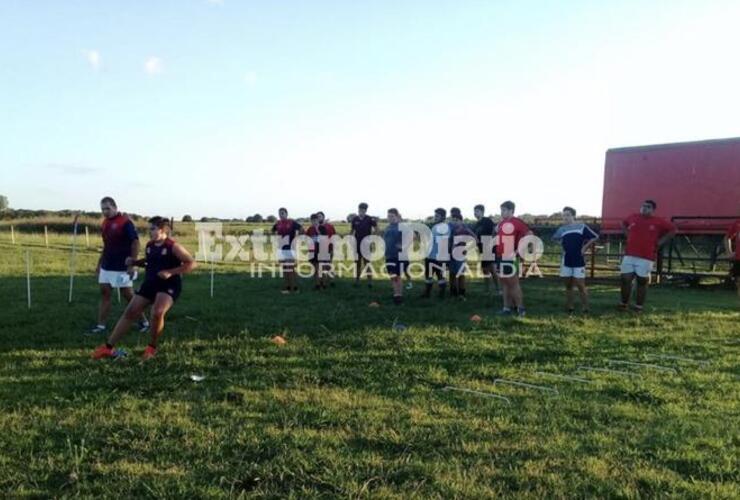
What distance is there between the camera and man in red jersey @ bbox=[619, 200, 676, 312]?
10.3 metres

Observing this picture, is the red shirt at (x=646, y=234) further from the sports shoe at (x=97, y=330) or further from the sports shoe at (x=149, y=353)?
the sports shoe at (x=97, y=330)

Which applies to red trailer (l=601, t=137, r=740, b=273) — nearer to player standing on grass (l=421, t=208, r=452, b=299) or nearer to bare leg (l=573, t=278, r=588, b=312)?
bare leg (l=573, t=278, r=588, b=312)

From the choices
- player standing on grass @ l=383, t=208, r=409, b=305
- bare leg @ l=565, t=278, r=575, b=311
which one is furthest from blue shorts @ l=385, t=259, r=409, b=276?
bare leg @ l=565, t=278, r=575, b=311

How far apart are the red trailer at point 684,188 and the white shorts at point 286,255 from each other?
9480mm

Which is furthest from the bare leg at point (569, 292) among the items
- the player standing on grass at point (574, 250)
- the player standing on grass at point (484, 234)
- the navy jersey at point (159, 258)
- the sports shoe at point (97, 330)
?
the sports shoe at point (97, 330)

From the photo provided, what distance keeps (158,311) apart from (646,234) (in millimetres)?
8032

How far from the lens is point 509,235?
10.2 meters

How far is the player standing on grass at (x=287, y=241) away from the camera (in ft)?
41.0

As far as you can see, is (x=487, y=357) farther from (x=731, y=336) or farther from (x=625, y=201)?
(x=625, y=201)

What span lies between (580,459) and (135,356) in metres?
4.82

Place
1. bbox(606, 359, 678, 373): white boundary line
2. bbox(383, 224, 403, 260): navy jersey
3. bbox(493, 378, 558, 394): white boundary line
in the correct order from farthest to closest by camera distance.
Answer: bbox(383, 224, 403, 260): navy jersey → bbox(606, 359, 678, 373): white boundary line → bbox(493, 378, 558, 394): white boundary line

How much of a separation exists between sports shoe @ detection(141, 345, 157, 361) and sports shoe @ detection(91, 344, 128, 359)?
0.77ft

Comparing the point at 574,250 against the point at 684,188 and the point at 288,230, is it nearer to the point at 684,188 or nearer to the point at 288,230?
the point at 288,230

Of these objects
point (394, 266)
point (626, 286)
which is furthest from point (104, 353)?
point (626, 286)
